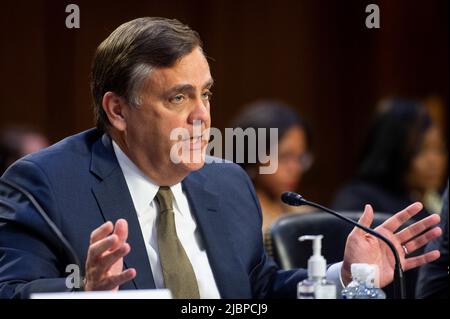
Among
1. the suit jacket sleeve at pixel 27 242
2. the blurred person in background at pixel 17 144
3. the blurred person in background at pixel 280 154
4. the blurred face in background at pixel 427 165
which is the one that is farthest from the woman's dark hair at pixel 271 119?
the suit jacket sleeve at pixel 27 242

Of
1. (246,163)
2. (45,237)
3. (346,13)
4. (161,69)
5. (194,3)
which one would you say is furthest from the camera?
(346,13)

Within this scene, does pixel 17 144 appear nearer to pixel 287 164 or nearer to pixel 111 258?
pixel 287 164

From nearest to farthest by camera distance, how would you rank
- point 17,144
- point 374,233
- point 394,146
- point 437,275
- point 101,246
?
point 101,246 < point 374,233 < point 437,275 < point 17,144 < point 394,146

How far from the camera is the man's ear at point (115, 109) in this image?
2271 mm

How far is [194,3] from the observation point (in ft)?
18.1

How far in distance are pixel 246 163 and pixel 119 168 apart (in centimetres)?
164

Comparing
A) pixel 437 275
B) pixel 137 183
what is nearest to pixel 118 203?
pixel 137 183

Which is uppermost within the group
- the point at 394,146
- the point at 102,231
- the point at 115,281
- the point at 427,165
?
the point at 102,231

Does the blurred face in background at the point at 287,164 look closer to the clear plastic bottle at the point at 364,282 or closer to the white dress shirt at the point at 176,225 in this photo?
the white dress shirt at the point at 176,225

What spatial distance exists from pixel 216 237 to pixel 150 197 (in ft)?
0.63

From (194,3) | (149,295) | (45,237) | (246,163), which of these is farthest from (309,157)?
(149,295)

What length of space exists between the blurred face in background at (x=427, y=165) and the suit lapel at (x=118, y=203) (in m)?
2.18

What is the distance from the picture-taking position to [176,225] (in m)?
2.26

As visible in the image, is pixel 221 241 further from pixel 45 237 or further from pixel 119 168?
pixel 45 237
